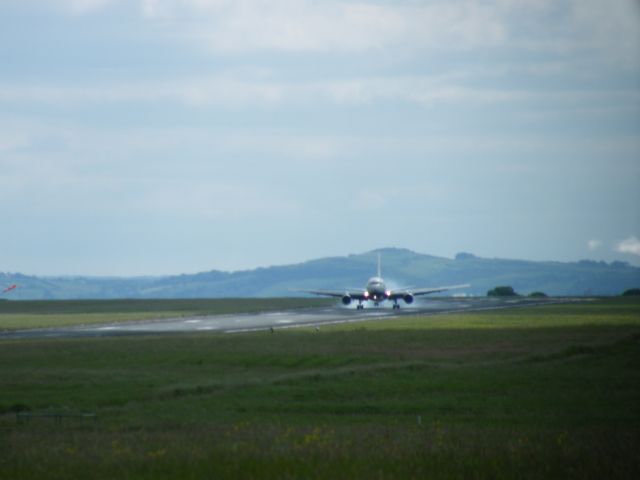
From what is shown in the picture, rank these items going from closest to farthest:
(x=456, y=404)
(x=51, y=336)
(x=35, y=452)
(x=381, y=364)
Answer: (x=35, y=452) < (x=456, y=404) < (x=381, y=364) < (x=51, y=336)

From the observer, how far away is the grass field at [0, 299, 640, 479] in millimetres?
19281

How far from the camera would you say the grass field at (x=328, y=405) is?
1928 cm

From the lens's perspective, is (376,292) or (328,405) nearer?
(328,405)

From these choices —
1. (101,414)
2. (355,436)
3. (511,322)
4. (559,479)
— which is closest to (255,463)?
(355,436)

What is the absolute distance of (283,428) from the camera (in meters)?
24.5

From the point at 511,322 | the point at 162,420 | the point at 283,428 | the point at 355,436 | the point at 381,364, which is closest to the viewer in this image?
the point at 355,436

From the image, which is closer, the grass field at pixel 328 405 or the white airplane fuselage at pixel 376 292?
the grass field at pixel 328 405

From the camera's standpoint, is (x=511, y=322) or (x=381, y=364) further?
(x=511, y=322)

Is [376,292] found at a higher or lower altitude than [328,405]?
higher

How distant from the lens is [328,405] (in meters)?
31.0

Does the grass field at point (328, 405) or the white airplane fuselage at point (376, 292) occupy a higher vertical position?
the white airplane fuselage at point (376, 292)

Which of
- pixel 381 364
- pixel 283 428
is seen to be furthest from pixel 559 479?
pixel 381 364

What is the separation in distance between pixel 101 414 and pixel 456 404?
10.5m

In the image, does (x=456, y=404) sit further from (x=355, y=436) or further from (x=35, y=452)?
(x=35, y=452)
